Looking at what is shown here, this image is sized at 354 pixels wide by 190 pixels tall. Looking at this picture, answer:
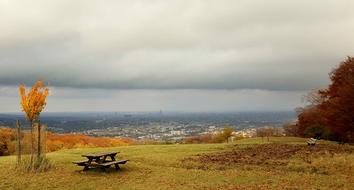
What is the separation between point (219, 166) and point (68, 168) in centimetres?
1002

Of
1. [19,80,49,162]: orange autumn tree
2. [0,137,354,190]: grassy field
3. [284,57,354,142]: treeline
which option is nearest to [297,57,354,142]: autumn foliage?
[284,57,354,142]: treeline

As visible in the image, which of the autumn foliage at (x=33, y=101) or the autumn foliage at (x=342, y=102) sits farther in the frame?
the autumn foliage at (x=342, y=102)

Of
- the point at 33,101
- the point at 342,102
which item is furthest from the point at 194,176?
the point at 342,102

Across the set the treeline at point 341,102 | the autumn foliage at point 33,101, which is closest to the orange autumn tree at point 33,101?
the autumn foliage at point 33,101

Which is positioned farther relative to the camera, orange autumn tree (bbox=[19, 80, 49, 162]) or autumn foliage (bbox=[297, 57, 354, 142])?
autumn foliage (bbox=[297, 57, 354, 142])

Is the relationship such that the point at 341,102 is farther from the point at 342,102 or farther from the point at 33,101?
the point at 33,101

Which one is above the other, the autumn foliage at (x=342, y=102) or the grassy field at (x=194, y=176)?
the autumn foliage at (x=342, y=102)

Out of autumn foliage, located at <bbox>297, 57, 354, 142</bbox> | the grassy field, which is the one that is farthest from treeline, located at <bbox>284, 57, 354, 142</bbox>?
the grassy field

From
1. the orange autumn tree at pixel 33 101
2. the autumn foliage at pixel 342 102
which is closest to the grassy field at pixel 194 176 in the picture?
the orange autumn tree at pixel 33 101

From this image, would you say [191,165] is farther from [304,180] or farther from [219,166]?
[304,180]

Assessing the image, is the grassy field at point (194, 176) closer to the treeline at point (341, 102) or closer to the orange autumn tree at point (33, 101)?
the orange autumn tree at point (33, 101)

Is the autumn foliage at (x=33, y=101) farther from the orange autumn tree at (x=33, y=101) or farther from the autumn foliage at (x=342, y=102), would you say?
the autumn foliage at (x=342, y=102)

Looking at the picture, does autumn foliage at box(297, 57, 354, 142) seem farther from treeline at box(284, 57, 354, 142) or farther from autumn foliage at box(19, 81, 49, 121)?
autumn foliage at box(19, 81, 49, 121)

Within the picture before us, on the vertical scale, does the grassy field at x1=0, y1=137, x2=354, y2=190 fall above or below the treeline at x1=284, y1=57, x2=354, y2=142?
below
